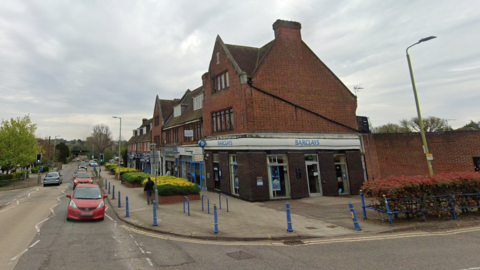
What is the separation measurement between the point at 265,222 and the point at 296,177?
6.72 m

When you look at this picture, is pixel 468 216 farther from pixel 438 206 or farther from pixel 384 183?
pixel 384 183

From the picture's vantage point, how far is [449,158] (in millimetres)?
18109

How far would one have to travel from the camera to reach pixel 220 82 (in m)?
19.1

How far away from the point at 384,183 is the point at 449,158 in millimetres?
13563

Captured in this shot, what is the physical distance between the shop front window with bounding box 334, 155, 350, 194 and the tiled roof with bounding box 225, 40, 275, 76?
369 inches

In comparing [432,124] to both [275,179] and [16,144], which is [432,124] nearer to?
[275,179]

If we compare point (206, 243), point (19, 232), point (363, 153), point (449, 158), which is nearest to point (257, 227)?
point (206, 243)

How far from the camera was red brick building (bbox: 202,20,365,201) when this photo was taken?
51.4 ft

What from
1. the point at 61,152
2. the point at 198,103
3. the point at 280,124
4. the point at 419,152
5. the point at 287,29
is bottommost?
the point at 419,152

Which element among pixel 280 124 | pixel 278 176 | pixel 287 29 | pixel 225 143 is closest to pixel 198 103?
pixel 225 143

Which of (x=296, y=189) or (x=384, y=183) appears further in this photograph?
(x=296, y=189)

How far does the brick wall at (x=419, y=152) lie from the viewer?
1772 centimetres

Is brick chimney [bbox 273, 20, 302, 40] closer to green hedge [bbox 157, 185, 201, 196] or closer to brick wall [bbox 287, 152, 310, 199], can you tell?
brick wall [bbox 287, 152, 310, 199]

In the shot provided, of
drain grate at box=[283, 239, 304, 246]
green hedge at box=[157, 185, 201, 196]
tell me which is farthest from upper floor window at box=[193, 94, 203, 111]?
drain grate at box=[283, 239, 304, 246]
